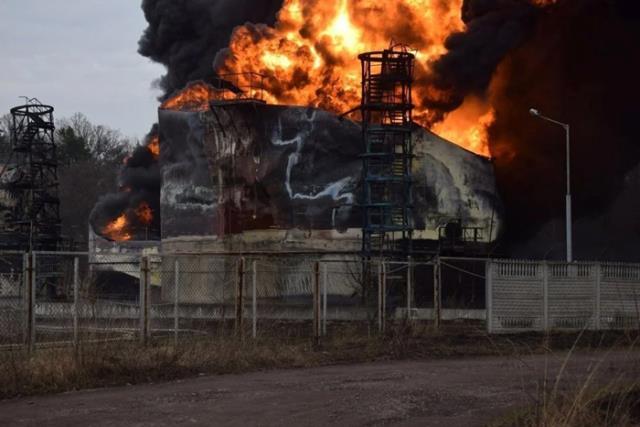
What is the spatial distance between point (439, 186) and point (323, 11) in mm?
11499

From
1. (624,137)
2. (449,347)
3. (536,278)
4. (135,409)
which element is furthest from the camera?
(624,137)

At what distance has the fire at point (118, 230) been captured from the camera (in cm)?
5775

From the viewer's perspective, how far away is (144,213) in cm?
5891

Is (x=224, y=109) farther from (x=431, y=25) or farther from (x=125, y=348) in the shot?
(x=125, y=348)

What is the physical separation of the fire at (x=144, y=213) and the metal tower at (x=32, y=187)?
5.39 m

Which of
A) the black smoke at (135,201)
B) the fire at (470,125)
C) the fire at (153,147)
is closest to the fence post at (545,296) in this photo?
the fire at (470,125)

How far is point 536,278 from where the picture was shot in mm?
21938

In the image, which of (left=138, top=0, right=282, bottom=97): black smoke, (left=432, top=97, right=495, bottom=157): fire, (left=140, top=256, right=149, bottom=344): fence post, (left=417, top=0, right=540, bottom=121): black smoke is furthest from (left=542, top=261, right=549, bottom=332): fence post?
(left=138, top=0, right=282, bottom=97): black smoke

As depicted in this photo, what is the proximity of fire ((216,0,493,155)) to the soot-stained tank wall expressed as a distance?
6.15ft

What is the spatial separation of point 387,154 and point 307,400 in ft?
95.8

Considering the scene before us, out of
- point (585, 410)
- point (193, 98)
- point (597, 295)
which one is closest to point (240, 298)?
point (585, 410)

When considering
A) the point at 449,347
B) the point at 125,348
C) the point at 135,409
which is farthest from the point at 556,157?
the point at 135,409

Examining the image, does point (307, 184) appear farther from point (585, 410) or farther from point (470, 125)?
point (585, 410)

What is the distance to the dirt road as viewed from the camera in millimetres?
9805
